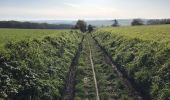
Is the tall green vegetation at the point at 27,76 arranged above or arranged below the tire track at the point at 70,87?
above

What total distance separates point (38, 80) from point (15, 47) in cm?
429

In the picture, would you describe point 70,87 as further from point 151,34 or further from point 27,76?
point 151,34

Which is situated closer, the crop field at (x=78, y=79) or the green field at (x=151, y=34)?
the crop field at (x=78, y=79)

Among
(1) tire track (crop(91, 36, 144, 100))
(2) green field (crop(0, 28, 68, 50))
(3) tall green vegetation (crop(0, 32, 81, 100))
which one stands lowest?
(1) tire track (crop(91, 36, 144, 100))

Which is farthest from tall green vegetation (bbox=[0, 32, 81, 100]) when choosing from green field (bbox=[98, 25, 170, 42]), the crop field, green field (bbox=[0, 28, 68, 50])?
green field (bbox=[98, 25, 170, 42])

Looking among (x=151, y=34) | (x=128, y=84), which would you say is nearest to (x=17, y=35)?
(x=151, y=34)

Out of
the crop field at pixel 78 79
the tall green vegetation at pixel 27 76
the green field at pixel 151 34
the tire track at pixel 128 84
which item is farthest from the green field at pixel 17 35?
the green field at pixel 151 34

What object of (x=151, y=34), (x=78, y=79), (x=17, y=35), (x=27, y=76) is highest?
(x=17, y=35)

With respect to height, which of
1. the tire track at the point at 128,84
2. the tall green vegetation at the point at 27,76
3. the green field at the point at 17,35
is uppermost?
the green field at the point at 17,35

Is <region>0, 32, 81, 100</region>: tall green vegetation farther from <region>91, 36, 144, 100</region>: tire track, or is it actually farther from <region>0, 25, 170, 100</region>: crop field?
<region>91, 36, 144, 100</region>: tire track

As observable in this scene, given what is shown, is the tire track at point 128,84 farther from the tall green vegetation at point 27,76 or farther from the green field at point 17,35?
the green field at point 17,35

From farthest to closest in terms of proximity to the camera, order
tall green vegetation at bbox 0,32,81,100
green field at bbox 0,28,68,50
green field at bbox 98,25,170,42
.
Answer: green field at bbox 98,25,170,42 → green field at bbox 0,28,68,50 → tall green vegetation at bbox 0,32,81,100

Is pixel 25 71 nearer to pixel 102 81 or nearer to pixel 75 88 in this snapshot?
pixel 75 88

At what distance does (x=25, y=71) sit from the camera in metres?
16.1
